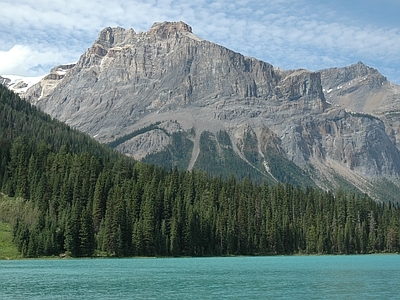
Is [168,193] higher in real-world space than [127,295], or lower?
higher

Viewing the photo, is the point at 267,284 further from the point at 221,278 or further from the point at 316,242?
the point at 316,242

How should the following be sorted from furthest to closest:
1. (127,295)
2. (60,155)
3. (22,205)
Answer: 1. (60,155)
2. (22,205)
3. (127,295)

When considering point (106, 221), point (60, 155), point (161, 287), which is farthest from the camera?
point (60, 155)

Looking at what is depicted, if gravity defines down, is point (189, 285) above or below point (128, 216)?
below

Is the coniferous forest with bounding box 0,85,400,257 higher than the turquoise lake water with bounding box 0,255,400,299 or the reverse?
higher

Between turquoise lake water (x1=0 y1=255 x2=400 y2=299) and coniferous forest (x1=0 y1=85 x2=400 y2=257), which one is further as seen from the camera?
coniferous forest (x1=0 y1=85 x2=400 y2=257)

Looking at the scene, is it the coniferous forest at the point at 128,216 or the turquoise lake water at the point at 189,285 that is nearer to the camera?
the turquoise lake water at the point at 189,285

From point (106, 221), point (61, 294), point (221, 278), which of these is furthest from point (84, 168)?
point (61, 294)

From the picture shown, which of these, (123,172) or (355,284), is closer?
(355,284)

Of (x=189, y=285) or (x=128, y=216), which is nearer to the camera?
(x=189, y=285)

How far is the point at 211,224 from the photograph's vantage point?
168m

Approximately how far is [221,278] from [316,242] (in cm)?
11297

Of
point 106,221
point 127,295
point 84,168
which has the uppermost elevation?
point 84,168

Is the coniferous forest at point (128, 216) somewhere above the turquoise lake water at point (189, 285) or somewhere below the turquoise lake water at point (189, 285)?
above
